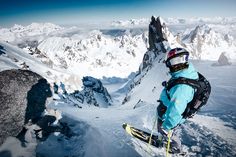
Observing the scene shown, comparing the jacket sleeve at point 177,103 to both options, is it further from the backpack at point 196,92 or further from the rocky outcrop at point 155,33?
the rocky outcrop at point 155,33

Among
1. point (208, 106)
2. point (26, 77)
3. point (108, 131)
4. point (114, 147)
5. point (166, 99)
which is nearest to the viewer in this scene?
point (166, 99)

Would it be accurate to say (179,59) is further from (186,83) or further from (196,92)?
(196,92)

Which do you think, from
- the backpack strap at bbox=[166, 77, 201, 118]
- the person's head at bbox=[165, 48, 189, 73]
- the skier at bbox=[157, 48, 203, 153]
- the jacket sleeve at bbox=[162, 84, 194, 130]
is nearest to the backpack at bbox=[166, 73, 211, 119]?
the backpack strap at bbox=[166, 77, 201, 118]

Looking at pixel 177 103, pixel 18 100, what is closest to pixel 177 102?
pixel 177 103

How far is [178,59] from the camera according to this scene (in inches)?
326

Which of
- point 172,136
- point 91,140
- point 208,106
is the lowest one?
Result: point 208,106

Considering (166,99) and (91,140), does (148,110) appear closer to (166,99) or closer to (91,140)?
(91,140)

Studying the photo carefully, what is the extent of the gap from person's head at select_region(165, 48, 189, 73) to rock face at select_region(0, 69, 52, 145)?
1044cm

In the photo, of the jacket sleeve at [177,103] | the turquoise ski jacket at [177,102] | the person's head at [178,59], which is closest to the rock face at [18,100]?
the turquoise ski jacket at [177,102]

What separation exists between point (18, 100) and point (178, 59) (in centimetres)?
1100

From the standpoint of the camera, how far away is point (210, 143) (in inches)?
516

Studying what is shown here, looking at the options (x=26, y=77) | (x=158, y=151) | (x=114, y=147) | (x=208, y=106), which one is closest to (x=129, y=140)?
(x=114, y=147)

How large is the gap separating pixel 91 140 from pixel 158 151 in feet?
13.7

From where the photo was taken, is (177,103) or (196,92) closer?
(177,103)
